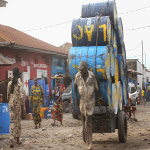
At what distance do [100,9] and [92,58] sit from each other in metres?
1.59

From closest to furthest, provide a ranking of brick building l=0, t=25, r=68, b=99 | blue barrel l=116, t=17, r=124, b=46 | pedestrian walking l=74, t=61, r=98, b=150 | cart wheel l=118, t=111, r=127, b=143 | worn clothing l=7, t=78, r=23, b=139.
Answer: pedestrian walking l=74, t=61, r=98, b=150 → cart wheel l=118, t=111, r=127, b=143 → worn clothing l=7, t=78, r=23, b=139 → blue barrel l=116, t=17, r=124, b=46 → brick building l=0, t=25, r=68, b=99

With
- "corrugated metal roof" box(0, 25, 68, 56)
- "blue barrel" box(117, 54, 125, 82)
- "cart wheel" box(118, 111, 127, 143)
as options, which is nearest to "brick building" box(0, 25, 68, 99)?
"corrugated metal roof" box(0, 25, 68, 56)

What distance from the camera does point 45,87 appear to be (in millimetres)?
17328

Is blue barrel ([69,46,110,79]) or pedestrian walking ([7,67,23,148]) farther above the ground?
blue barrel ([69,46,110,79])

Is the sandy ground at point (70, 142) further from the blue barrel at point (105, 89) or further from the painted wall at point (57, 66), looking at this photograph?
the painted wall at point (57, 66)

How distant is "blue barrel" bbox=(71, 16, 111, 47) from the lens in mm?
6863

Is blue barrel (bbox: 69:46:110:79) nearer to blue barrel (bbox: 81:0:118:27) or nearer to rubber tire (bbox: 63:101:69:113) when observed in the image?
blue barrel (bbox: 81:0:118:27)

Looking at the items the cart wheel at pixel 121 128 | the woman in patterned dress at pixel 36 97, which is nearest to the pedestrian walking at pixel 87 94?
the cart wheel at pixel 121 128

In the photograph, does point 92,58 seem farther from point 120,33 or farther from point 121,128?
point 120,33

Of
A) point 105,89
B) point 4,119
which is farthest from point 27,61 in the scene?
point 105,89

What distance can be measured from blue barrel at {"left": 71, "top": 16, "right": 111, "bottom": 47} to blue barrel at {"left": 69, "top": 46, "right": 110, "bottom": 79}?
26 cm

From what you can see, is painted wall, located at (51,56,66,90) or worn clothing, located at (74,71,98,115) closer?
worn clothing, located at (74,71,98,115)

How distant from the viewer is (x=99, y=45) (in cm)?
698

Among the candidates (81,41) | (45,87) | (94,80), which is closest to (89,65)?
(94,80)
